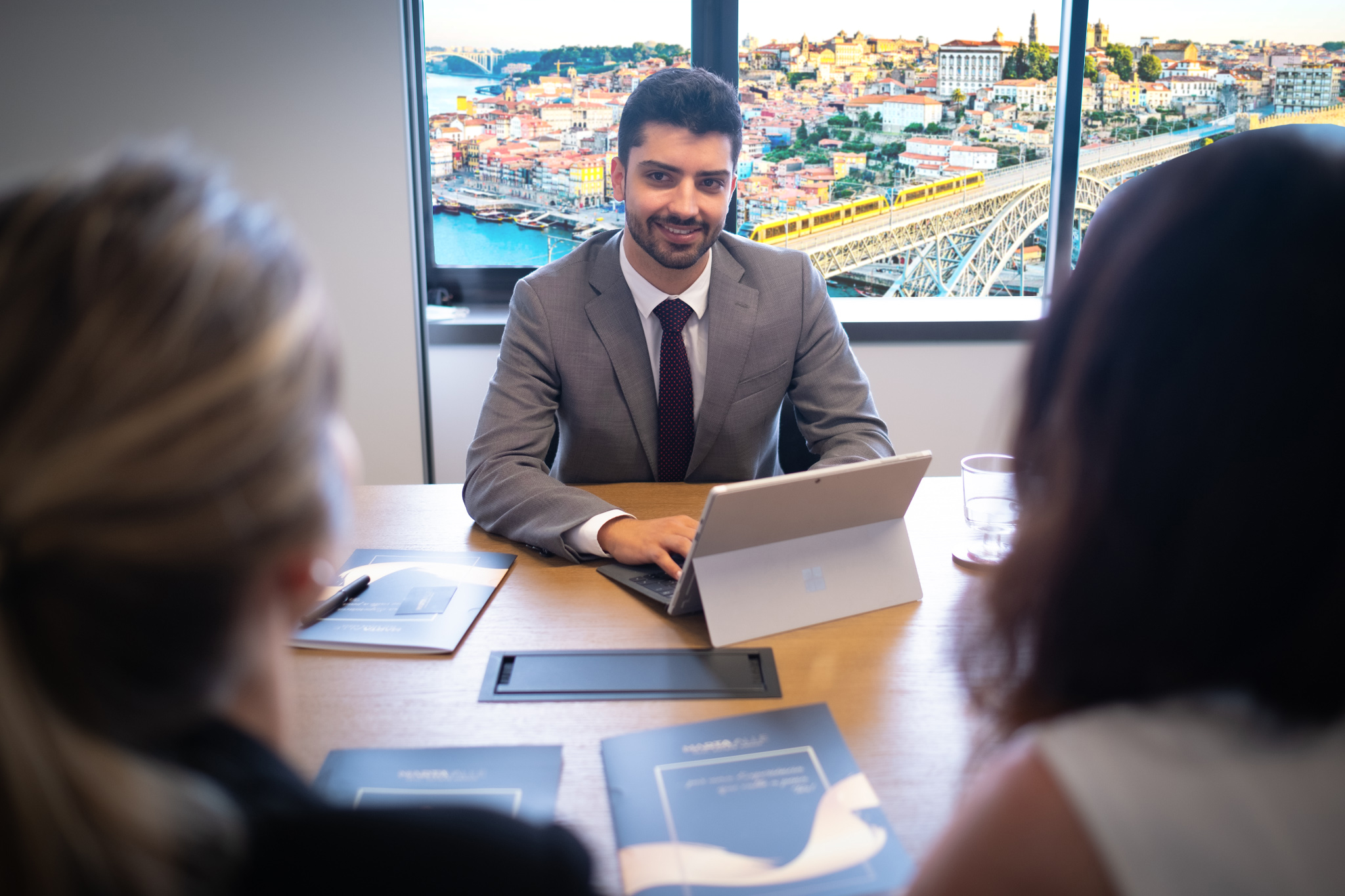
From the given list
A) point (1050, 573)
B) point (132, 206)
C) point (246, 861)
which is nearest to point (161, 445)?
point (132, 206)

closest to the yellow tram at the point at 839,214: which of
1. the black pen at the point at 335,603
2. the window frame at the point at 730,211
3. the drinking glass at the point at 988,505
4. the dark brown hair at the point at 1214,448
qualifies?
the window frame at the point at 730,211

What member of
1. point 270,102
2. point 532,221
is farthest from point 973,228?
point 270,102

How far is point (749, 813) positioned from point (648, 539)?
1.90ft

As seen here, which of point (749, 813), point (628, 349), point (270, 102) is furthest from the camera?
point (270, 102)

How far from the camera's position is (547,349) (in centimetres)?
187

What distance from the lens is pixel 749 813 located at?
84 cm

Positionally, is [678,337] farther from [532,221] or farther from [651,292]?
Answer: [532,221]

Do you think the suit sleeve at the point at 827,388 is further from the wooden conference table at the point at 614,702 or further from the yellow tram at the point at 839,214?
the yellow tram at the point at 839,214

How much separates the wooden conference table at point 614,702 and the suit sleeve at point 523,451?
8 cm

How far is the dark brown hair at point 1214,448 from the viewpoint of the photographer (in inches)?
19.5

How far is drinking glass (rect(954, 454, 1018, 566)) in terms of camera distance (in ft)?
4.45

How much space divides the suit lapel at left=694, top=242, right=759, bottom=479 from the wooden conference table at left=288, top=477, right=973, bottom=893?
0.61m

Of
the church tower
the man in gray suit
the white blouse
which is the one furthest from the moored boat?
the white blouse

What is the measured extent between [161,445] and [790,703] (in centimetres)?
76
